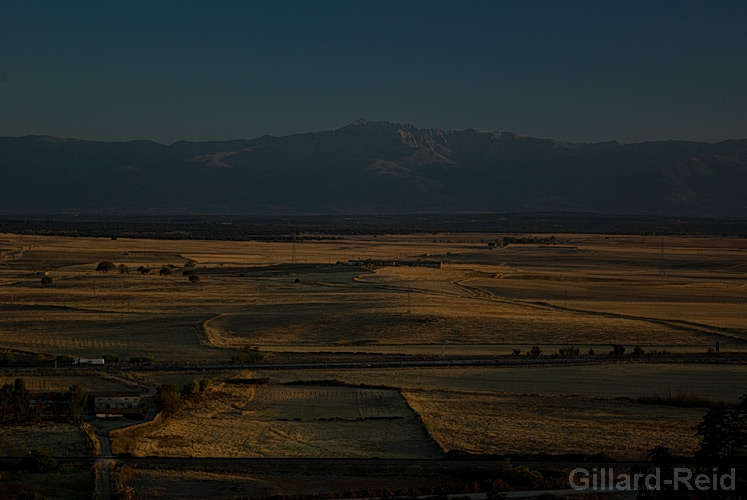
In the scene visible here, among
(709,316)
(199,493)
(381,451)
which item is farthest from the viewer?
(709,316)

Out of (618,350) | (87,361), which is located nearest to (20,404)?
(87,361)

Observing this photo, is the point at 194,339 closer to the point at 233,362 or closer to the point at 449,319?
the point at 233,362

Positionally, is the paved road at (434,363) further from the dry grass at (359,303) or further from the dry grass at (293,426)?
the dry grass at (293,426)

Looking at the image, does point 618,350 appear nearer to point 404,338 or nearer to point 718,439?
point 404,338

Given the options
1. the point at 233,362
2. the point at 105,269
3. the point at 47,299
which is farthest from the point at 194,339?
the point at 105,269

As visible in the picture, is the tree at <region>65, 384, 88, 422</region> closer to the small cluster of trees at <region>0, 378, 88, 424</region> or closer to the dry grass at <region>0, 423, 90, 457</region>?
the small cluster of trees at <region>0, 378, 88, 424</region>

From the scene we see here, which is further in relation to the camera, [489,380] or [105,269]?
[105,269]

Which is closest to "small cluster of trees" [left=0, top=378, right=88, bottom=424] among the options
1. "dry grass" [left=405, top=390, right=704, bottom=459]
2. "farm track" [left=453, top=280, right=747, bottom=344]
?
"dry grass" [left=405, top=390, right=704, bottom=459]
